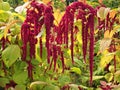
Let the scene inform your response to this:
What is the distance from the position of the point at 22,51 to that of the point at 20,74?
0.10 m

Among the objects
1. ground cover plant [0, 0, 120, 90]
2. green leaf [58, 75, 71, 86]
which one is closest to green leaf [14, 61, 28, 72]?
ground cover plant [0, 0, 120, 90]

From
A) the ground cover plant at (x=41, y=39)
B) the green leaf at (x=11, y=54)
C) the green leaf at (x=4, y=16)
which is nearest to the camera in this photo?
the ground cover plant at (x=41, y=39)

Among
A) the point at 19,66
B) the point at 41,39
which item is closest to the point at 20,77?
the point at 19,66

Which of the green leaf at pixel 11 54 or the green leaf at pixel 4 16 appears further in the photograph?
the green leaf at pixel 4 16

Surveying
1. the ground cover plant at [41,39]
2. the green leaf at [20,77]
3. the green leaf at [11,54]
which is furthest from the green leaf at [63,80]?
the green leaf at [11,54]

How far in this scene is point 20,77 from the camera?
139 cm

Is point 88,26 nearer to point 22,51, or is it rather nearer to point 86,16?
point 86,16

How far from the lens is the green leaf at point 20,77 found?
4.57ft

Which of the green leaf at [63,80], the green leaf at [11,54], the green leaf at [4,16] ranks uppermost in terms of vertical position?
the green leaf at [4,16]

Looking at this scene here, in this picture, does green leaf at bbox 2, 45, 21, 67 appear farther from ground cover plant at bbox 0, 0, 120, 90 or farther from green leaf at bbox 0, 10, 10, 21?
green leaf at bbox 0, 10, 10, 21

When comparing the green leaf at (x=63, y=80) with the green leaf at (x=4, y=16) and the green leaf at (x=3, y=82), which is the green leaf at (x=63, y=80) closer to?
the green leaf at (x=3, y=82)

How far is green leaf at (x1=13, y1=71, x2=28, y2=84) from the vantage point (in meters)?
1.39

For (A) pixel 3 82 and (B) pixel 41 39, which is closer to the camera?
(B) pixel 41 39

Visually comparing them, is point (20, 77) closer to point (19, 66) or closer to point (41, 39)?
point (19, 66)
